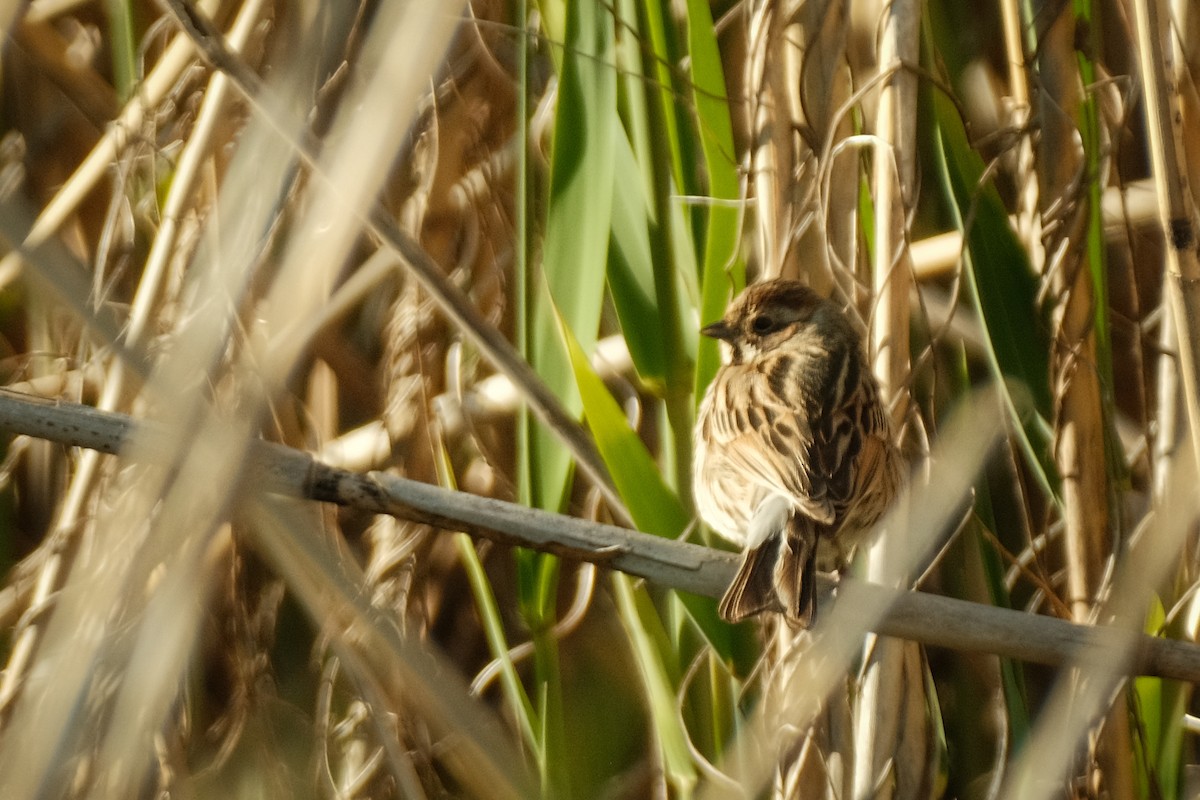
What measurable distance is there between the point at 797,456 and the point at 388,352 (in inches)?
33.3

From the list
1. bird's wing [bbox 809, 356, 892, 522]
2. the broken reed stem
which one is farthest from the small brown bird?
the broken reed stem

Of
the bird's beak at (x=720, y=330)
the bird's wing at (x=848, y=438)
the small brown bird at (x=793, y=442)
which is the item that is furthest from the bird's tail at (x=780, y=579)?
the bird's beak at (x=720, y=330)

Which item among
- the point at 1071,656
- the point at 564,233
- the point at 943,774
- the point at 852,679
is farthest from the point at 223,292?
the point at 943,774

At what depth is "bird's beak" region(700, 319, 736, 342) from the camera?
197 cm

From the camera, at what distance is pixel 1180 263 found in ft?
4.89

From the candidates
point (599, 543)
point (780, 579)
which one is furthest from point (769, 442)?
point (599, 543)

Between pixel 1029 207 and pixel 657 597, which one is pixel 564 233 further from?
pixel 1029 207

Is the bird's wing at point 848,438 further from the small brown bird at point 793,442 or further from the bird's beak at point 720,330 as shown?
the bird's beak at point 720,330

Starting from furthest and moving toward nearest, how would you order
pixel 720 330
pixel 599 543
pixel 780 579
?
pixel 720 330 < pixel 780 579 < pixel 599 543

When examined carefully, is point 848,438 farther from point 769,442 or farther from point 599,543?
point 599,543

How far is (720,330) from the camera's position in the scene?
2086 millimetres

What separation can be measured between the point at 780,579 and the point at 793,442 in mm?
435

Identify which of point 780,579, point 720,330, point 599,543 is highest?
point 720,330

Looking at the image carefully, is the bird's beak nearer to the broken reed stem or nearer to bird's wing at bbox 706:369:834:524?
bird's wing at bbox 706:369:834:524
